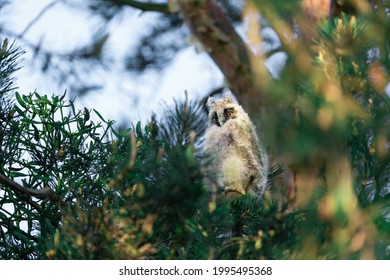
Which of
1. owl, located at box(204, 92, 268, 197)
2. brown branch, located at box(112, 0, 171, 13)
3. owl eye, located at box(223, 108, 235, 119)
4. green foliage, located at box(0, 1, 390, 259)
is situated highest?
brown branch, located at box(112, 0, 171, 13)

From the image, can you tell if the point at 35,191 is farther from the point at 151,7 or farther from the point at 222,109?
the point at 151,7

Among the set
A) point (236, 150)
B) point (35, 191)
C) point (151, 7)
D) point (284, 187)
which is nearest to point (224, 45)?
point (284, 187)

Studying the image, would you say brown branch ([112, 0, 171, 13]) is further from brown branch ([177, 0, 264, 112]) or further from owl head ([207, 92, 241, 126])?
brown branch ([177, 0, 264, 112])

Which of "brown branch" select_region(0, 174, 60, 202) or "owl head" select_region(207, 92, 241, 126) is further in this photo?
"owl head" select_region(207, 92, 241, 126)

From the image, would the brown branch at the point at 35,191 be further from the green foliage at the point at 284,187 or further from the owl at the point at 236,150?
the owl at the point at 236,150

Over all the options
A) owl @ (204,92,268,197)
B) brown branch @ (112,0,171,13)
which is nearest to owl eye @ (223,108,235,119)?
owl @ (204,92,268,197)

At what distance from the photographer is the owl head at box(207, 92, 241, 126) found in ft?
4.92

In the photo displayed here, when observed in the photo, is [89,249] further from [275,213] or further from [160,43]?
[160,43]

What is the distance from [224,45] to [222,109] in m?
0.54

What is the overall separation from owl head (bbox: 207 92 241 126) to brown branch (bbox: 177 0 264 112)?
0.49 meters

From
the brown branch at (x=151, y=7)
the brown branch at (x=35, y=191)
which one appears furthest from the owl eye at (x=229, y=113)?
the brown branch at (x=151, y=7)

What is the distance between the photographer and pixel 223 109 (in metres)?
1.51

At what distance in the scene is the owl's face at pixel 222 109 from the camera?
150 centimetres

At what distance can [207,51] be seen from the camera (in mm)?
972
